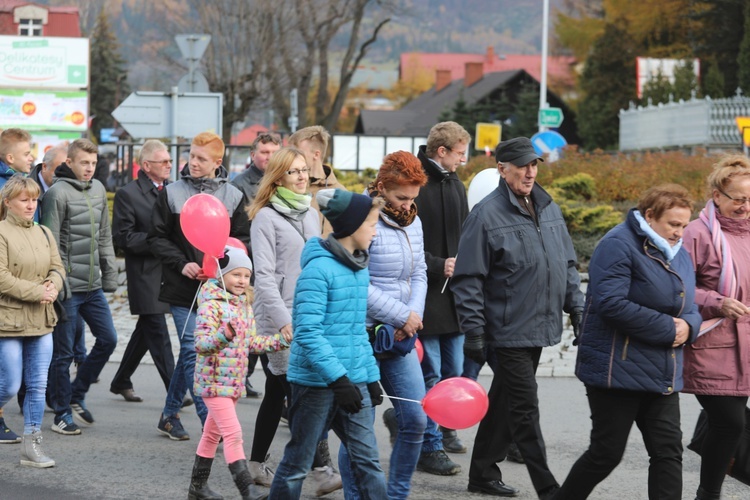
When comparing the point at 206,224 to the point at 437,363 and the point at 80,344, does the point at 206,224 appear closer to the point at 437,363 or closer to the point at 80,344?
the point at 437,363

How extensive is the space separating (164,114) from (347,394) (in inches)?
374

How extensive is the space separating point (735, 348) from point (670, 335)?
644mm

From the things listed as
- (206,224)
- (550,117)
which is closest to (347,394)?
(206,224)

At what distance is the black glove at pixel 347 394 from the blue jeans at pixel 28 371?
2.73 meters

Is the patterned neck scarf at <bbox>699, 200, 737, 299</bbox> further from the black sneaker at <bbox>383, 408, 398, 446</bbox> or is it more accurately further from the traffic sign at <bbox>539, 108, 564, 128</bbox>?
the traffic sign at <bbox>539, 108, 564, 128</bbox>

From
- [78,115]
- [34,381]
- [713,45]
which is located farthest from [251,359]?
[713,45]

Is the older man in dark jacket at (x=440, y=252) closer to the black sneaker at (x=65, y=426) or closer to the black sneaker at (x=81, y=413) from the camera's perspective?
the black sneaker at (x=65, y=426)

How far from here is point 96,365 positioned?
819cm

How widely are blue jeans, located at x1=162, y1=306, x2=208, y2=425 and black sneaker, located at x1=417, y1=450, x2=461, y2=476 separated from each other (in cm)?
137

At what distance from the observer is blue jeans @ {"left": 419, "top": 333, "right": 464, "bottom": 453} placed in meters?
6.84

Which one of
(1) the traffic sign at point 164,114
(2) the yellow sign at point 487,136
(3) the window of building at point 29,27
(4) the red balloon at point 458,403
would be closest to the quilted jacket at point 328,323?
(4) the red balloon at point 458,403

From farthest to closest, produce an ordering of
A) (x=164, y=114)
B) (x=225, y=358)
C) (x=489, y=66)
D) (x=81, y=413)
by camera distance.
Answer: (x=489, y=66) < (x=164, y=114) < (x=81, y=413) < (x=225, y=358)

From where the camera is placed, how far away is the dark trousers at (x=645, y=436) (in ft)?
17.3

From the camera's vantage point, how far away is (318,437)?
5145 millimetres
